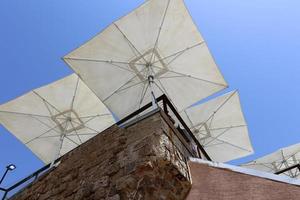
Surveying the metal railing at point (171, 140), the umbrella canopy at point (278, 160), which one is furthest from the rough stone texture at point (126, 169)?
the umbrella canopy at point (278, 160)

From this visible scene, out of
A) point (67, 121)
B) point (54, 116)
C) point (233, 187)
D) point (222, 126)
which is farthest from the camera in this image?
point (222, 126)

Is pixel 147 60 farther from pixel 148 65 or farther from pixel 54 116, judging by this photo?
pixel 54 116

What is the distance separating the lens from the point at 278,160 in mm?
10031

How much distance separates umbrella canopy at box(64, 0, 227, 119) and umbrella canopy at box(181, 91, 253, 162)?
6.76 ft

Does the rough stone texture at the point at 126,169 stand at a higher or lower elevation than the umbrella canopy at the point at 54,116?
lower

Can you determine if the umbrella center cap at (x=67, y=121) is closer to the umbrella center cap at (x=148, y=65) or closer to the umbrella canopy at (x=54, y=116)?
the umbrella canopy at (x=54, y=116)

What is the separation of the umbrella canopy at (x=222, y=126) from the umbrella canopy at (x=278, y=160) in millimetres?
654

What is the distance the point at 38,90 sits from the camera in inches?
348

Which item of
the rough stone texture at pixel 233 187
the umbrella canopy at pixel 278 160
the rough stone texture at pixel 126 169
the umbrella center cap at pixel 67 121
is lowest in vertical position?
the umbrella canopy at pixel 278 160

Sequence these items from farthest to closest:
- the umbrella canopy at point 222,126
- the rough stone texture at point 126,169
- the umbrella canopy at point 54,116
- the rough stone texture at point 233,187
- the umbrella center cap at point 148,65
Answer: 1. the umbrella canopy at point 222,126
2. the umbrella canopy at point 54,116
3. the umbrella center cap at point 148,65
4. the rough stone texture at point 126,169
5. the rough stone texture at point 233,187

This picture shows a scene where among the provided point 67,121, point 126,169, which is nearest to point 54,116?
point 67,121

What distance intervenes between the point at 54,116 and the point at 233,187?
7.57m

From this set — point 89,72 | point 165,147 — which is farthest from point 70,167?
point 89,72

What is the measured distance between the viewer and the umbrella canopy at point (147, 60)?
A: 6828mm
